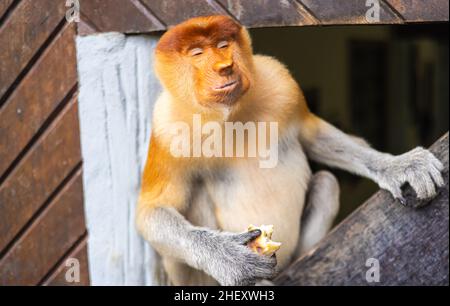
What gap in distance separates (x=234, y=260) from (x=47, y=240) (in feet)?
2.90

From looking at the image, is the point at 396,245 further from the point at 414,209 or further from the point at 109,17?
the point at 109,17

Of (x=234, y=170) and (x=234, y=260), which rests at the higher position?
(x=234, y=170)

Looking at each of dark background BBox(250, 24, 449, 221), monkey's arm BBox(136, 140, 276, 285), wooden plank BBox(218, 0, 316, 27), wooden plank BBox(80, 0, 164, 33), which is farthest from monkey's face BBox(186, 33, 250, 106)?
dark background BBox(250, 24, 449, 221)

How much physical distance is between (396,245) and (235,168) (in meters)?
0.70

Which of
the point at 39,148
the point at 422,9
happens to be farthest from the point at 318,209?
the point at 39,148

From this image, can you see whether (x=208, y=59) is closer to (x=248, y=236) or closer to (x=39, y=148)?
(x=248, y=236)

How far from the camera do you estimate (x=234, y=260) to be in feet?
6.93

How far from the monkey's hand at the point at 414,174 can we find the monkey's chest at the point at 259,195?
14.5 inches

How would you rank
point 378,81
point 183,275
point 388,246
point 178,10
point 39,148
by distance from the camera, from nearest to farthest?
point 178,10 < point 388,246 < point 39,148 < point 183,275 < point 378,81

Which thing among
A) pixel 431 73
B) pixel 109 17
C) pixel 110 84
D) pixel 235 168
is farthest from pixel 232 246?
pixel 431 73

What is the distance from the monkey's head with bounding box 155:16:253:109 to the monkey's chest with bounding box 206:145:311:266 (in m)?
0.43

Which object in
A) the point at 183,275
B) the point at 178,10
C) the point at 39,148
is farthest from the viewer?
the point at 183,275

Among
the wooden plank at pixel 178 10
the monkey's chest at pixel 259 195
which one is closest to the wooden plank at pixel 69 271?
the monkey's chest at pixel 259 195

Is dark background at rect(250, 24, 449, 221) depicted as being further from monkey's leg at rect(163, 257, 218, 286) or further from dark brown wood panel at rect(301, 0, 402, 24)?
dark brown wood panel at rect(301, 0, 402, 24)
